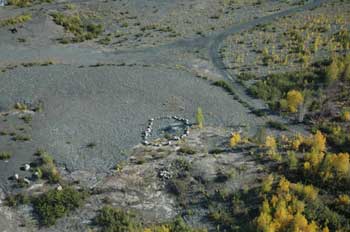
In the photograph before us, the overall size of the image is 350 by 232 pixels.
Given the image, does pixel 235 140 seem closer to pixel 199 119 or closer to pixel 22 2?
pixel 199 119

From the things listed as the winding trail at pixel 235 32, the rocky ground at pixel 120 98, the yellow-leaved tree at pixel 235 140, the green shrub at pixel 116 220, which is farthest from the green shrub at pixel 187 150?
the winding trail at pixel 235 32

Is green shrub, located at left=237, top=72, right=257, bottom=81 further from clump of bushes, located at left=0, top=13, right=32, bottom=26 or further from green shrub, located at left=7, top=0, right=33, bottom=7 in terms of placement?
green shrub, located at left=7, top=0, right=33, bottom=7

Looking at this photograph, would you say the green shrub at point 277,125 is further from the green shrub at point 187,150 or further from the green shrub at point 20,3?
the green shrub at point 20,3

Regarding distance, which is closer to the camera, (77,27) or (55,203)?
(55,203)

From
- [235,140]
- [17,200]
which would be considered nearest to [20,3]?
[17,200]

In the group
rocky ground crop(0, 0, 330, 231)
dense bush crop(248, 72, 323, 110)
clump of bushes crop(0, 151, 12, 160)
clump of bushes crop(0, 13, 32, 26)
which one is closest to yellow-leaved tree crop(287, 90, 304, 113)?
dense bush crop(248, 72, 323, 110)
